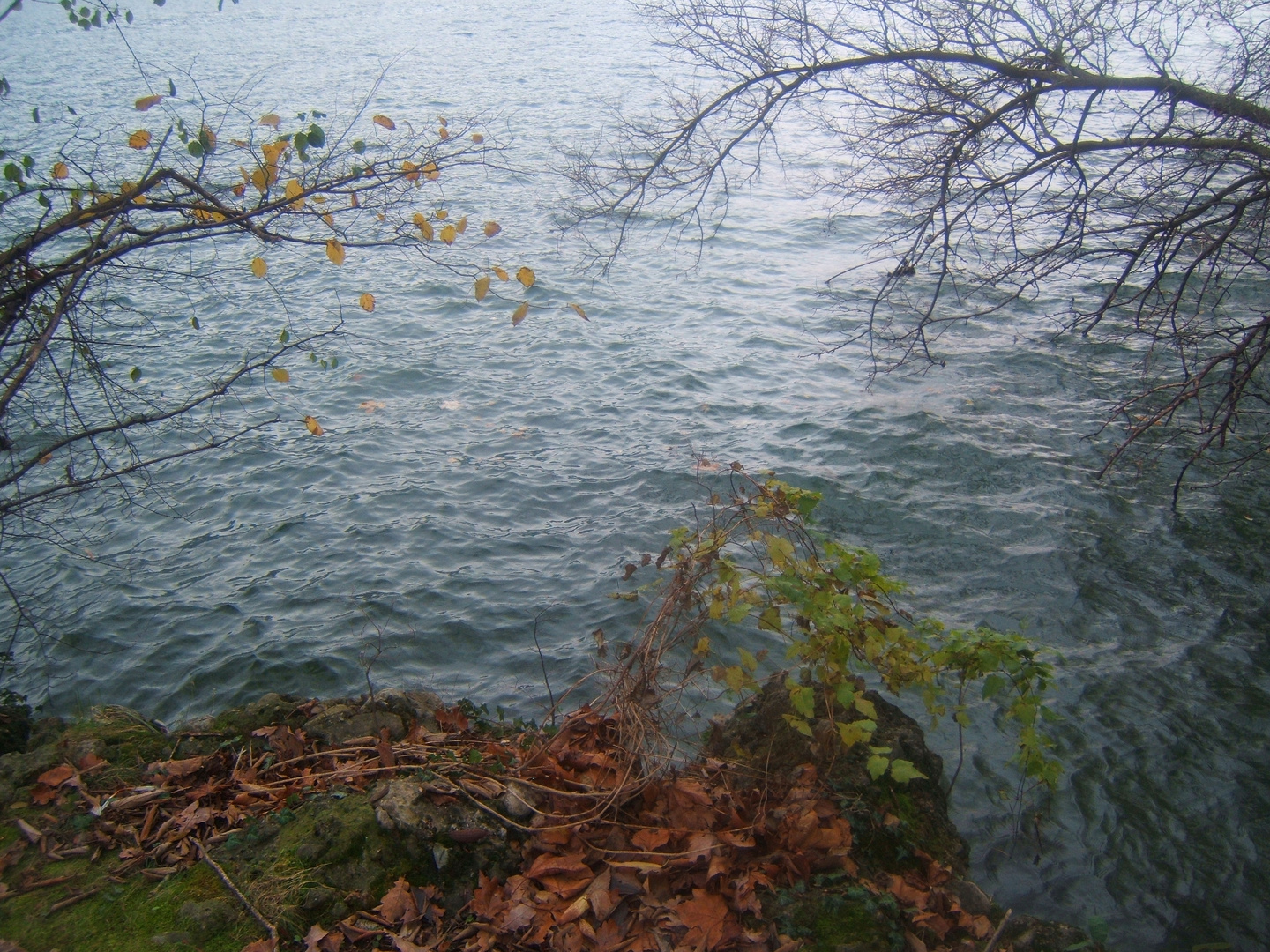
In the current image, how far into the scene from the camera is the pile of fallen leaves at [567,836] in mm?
3701

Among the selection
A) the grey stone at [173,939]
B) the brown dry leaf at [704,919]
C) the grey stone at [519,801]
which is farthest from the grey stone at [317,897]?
the brown dry leaf at [704,919]

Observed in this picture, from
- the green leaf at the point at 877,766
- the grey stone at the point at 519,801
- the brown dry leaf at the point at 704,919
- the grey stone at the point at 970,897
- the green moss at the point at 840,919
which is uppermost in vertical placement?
the green leaf at the point at 877,766

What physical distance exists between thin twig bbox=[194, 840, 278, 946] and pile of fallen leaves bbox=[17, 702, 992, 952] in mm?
21

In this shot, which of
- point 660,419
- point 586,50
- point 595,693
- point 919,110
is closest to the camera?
point 595,693

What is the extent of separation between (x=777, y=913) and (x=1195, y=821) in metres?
3.02

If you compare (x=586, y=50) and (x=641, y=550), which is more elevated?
(x=586, y=50)

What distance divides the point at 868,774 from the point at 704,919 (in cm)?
132

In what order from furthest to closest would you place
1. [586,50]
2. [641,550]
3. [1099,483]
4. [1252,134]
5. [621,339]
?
[586,50], [621,339], [1099,483], [641,550], [1252,134]

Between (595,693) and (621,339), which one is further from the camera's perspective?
(621,339)

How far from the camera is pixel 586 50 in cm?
2781

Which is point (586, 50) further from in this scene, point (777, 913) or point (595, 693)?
point (777, 913)

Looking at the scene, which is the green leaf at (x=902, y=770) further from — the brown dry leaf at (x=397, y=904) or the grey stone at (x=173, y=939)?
the grey stone at (x=173, y=939)

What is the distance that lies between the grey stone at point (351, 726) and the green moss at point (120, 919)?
1.10 m

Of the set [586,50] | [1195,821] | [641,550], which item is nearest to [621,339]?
[641,550]
